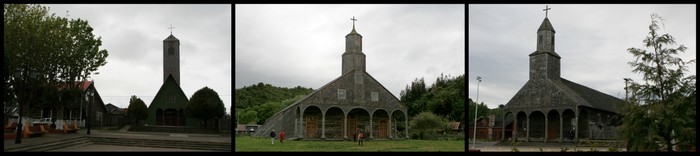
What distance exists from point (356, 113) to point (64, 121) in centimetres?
990

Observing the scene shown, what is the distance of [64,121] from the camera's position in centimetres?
1773

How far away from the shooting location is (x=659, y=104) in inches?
272

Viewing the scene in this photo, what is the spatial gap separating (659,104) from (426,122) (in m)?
13.0

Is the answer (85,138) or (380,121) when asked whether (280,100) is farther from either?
(85,138)

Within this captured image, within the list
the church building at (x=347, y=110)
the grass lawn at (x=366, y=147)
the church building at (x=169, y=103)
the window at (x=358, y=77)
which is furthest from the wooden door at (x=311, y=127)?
the church building at (x=169, y=103)

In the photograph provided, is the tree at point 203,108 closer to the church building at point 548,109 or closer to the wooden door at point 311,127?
the wooden door at point 311,127

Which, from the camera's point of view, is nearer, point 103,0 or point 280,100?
point 103,0

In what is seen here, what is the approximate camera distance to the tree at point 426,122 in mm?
18969

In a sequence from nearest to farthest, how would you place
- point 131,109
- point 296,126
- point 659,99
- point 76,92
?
point 659,99, point 76,92, point 296,126, point 131,109

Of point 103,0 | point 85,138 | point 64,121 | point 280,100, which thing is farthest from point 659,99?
point 280,100

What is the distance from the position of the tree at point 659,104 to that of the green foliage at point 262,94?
10.3 meters

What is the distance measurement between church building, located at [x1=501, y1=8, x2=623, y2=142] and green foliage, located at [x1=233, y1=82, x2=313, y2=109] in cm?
784

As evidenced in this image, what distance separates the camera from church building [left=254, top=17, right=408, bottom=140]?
2119cm

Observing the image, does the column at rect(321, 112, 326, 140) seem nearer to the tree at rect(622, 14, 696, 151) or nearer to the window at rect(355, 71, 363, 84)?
the window at rect(355, 71, 363, 84)
